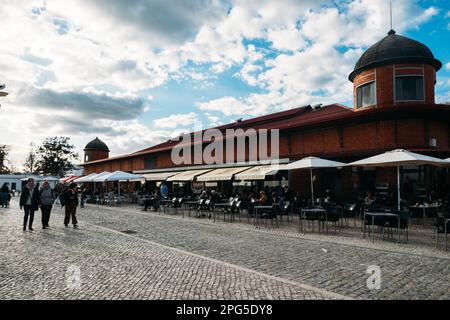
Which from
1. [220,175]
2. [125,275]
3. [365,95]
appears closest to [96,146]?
[220,175]

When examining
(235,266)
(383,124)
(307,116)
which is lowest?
(235,266)

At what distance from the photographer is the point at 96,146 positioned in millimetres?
65938

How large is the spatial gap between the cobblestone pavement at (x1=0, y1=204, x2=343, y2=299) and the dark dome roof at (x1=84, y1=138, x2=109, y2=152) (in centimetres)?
6047

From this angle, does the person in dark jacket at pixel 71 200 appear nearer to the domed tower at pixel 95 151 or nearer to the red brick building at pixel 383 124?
the red brick building at pixel 383 124

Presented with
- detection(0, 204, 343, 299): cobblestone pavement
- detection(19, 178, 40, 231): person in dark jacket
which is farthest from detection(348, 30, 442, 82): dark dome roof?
detection(19, 178, 40, 231): person in dark jacket

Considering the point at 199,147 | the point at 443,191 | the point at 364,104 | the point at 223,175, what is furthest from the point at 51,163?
the point at 443,191

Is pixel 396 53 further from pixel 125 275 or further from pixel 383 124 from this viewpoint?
pixel 125 275

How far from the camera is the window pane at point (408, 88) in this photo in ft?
60.9

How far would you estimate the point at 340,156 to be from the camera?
1745 cm

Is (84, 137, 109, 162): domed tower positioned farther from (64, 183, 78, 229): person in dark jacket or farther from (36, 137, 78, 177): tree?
(64, 183, 78, 229): person in dark jacket

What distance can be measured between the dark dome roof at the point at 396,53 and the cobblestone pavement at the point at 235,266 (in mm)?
14521

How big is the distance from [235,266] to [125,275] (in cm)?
224

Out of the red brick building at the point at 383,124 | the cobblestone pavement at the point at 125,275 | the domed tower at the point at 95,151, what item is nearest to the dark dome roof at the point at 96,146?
the domed tower at the point at 95,151
